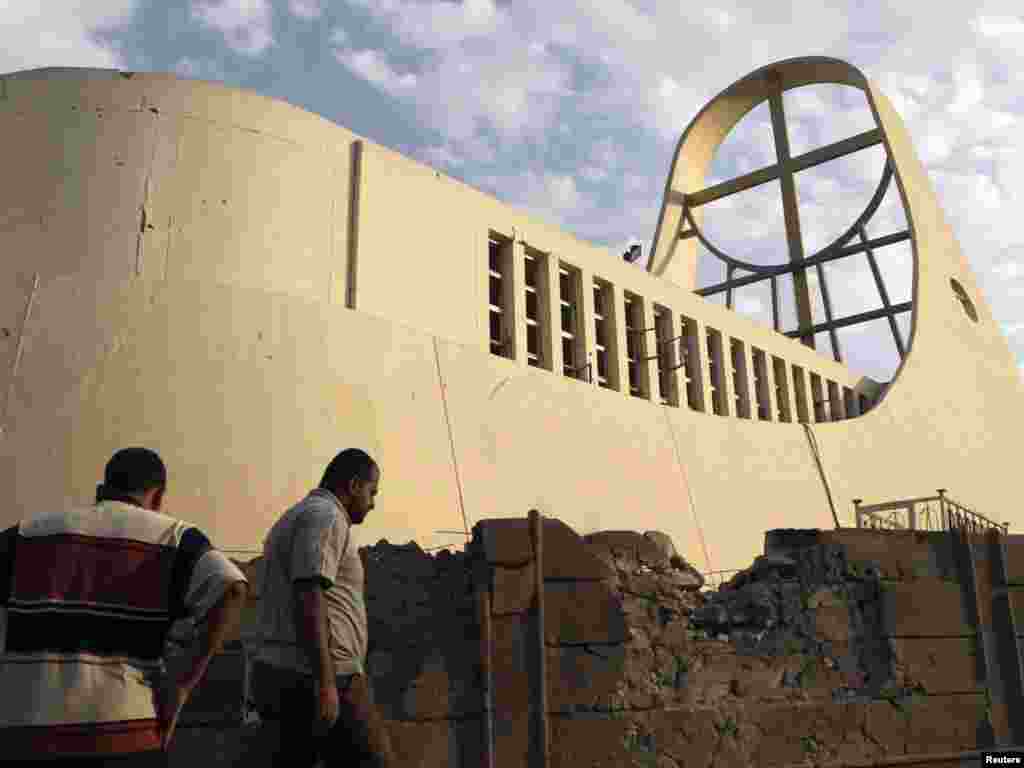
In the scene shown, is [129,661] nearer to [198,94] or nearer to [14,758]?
[14,758]

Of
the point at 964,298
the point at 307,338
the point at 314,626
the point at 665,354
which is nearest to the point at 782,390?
the point at 665,354

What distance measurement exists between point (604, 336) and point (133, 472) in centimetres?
1340

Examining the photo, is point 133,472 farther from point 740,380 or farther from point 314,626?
point 740,380

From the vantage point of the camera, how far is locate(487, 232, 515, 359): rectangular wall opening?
13164 millimetres

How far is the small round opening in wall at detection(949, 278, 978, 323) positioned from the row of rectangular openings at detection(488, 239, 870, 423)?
8.22m

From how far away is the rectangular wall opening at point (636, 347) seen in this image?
16188 mm

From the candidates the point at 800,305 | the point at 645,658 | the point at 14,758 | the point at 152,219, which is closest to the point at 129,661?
the point at 14,758

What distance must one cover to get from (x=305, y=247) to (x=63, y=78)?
126 inches

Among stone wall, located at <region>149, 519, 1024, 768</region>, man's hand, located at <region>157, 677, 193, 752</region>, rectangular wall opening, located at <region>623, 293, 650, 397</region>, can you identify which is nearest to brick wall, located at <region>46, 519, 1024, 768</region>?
stone wall, located at <region>149, 519, 1024, 768</region>

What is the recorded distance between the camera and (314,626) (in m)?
2.76

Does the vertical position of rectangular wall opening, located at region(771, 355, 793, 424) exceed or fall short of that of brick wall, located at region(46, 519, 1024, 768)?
it exceeds it

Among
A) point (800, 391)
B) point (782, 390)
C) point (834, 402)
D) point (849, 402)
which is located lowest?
point (782, 390)

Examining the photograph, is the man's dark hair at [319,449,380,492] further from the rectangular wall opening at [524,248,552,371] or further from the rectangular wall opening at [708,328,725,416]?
the rectangular wall opening at [708,328,725,416]

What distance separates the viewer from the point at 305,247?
34.8ft
